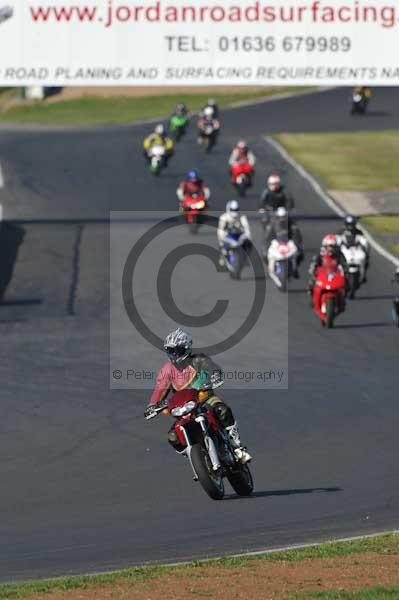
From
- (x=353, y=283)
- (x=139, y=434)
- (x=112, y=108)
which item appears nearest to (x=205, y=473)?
(x=139, y=434)

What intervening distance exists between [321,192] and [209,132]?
9622mm

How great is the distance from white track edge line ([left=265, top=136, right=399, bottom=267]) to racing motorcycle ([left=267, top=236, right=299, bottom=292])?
3.23 m

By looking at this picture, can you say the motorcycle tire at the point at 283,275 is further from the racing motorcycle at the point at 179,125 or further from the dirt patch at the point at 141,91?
the dirt patch at the point at 141,91

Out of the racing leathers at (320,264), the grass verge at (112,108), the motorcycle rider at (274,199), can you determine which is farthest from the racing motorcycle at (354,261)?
the grass verge at (112,108)

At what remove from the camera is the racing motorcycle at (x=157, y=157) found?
1815 inches

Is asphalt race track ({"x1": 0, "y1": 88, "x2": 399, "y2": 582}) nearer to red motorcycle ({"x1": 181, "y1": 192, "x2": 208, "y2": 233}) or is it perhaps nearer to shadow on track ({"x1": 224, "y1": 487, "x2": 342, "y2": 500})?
shadow on track ({"x1": 224, "y1": 487, "x2": 342, "y2": 500})

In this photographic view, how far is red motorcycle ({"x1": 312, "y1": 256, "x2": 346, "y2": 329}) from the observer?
83.3 ft

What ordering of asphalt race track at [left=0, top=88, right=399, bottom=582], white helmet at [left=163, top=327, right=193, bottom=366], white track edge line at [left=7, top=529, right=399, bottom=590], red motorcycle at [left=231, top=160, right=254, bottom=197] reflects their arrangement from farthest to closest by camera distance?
1. red motorcycle at [left=231, top=160, right=254, bottom=197]
2. white helmet at [left=163, top=327, right=193, bottom=366]
3. asphalt race track at [left=0, top=88, right=399, bottom=582]
4. white track edge line at [left=7, top=529, right=399, bottom=590]

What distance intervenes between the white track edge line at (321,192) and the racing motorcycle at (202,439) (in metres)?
18.0

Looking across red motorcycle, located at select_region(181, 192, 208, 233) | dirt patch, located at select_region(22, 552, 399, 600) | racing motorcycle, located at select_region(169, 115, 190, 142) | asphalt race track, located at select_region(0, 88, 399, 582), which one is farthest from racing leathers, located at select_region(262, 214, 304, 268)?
racing motorcycle, located at select_region(169, 115, 190, 142)

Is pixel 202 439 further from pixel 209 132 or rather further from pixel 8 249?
pixel 209 132
